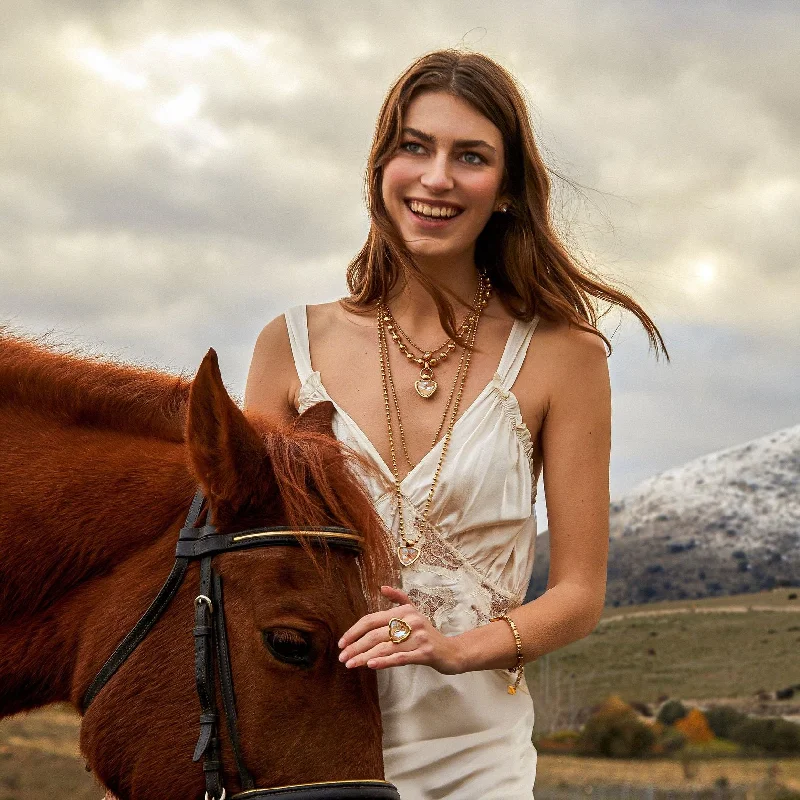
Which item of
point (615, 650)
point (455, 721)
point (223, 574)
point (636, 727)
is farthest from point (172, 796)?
point (615, 650)

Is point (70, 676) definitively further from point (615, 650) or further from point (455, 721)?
point (615, 650)

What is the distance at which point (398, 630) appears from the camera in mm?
2400

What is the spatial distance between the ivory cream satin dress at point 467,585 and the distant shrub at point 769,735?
25.4 meters

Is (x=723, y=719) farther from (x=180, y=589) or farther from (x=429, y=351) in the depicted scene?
(x=180, y=589)

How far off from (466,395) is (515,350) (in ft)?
0.79

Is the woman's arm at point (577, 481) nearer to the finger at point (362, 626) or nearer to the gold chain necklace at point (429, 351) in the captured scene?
the gold chain necklace at point (429, 351)

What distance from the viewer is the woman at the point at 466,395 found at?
2.90 meters

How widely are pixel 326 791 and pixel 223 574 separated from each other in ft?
1.90

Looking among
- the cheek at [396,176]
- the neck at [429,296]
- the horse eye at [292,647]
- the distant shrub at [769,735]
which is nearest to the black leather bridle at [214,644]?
the horse eye at [292,647]

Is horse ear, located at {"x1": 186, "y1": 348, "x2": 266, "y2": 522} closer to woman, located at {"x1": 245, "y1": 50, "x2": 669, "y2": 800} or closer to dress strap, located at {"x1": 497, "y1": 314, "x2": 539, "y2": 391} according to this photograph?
woman, located at {"x1": 245, "y1": 50, "x2": 669, "y2": 800}

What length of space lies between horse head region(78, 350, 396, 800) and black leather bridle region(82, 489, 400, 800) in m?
0.02

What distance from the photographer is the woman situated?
2.90m

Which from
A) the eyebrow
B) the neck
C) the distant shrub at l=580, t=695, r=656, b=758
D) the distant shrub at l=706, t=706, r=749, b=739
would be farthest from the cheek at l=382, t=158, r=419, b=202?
the distant shrub at l=706, t=706, r=749, b=739

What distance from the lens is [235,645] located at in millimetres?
2361
